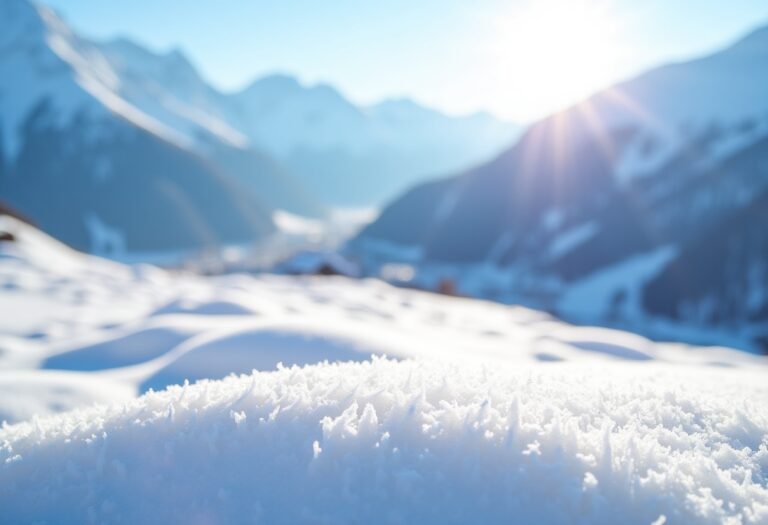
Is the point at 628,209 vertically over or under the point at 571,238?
over

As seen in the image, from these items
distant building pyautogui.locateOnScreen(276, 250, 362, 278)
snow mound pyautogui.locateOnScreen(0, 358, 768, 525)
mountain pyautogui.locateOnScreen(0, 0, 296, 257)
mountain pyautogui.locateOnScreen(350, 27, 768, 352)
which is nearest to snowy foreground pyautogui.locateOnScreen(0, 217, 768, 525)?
snow mound pyautogui.locateOnScreen(0, 358, 768, 525)

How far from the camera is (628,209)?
118000 mm

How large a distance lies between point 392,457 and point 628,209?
132 m

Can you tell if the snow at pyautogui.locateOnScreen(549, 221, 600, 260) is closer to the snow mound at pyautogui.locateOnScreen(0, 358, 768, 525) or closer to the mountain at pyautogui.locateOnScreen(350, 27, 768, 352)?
the mountain at pyautogui.locateOnScreen(350, 27, 768, 352)

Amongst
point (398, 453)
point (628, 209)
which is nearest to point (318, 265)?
point (398, 453)

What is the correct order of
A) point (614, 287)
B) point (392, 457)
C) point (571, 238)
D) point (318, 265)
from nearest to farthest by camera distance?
point (392, 457) < point (318, 265) < point (614, 287) < point (571, 238)

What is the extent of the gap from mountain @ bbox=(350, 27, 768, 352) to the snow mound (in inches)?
3756

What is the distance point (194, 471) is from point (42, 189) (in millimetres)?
188389

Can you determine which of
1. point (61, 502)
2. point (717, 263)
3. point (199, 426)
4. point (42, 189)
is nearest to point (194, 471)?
point (199, 426)

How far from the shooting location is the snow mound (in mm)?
1353

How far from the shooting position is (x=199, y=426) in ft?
5.47

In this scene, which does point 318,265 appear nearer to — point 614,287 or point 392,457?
point 392,457

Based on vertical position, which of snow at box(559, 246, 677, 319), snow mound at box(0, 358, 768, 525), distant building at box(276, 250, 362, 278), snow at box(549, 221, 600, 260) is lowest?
snow mound at box(0, 358, 768, 525)

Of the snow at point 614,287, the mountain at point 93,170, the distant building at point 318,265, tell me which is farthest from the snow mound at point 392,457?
the mountain at point 93,170
